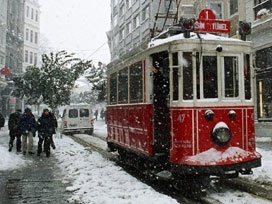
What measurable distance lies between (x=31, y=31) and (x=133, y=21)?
28124 millimetres

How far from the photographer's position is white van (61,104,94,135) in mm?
23438

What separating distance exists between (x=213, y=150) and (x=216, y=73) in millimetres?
1532

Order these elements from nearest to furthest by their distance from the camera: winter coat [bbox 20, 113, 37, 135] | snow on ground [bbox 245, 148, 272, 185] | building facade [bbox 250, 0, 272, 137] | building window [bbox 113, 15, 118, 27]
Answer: snow on ground [bbox 245, 148, 272, 185] → winter coat [bbox 20, 113, 37, 135] → building facade [bbox 250, 0, 272, 137] → building window [bbox 113, 15, 118, 27]

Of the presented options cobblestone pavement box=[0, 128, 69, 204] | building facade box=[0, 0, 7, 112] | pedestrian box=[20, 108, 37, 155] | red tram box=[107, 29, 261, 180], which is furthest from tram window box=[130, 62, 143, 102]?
building facade box=[0, 0, 7, 112]

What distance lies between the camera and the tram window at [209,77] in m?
7.04

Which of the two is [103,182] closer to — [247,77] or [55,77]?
[247,77]

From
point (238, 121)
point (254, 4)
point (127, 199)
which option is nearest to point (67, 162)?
point (127, 199)

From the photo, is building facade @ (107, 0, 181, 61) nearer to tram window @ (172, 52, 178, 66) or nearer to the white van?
the white van

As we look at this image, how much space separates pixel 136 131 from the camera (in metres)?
8.60

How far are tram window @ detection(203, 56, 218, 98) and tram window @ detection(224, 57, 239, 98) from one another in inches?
9.5

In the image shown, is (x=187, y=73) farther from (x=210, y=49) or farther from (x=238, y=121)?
(x=238, y=121)

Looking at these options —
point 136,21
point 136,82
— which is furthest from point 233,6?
point 136,21

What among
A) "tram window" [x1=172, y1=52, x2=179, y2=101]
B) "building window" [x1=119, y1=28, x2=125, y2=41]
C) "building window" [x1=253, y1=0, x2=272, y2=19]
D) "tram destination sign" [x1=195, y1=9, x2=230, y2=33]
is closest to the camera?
"tram window" [x1=172, y1=52, x2=179, y2=101]

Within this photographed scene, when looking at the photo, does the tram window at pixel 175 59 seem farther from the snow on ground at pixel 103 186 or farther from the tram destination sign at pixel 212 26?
the snow on ground at pixel 103 186
